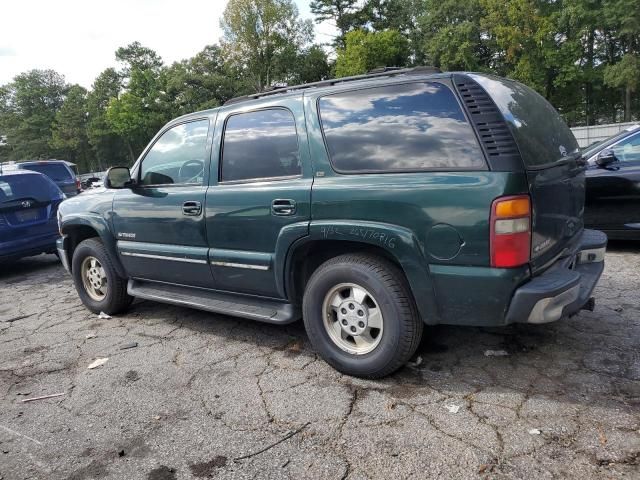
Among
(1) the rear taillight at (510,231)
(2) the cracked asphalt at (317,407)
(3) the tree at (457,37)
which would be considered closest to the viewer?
(2) the cracked asphalt at (317,407)

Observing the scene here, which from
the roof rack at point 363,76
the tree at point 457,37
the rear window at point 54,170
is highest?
the tree at point 457,37

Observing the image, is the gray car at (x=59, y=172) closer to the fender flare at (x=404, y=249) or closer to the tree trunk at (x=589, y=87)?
the fender flare at (x=404, y=249)

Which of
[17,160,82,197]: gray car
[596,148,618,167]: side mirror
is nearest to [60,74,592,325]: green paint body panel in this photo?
[596,148,618,167]: side mirror

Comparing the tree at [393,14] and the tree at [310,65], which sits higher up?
the tree at [393,14]

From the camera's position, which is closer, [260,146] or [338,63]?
[260,146]

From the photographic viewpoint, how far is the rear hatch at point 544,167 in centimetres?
256

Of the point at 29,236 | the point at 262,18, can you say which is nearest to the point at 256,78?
the point at 262,18

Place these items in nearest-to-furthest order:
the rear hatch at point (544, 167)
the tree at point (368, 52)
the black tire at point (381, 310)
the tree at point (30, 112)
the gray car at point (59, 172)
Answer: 1. the rear hatch at point (544, 167)
2. the black tire at point (381, 310)
3. the gray car at point (59, 172)
4. the tree at point (368, 52)
5. the tree at point (30, 112)

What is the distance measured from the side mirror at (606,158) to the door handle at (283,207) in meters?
4.22

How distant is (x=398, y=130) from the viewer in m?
2.78

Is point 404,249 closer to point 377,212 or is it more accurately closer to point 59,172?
point 377,212

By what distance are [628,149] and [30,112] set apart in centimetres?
7778

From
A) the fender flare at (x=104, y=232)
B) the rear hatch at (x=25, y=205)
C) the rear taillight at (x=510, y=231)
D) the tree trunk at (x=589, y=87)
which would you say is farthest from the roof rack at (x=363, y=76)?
the tree trunk at (x=589, y=87)

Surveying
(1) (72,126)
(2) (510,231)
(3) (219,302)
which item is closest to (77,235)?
(3) (219,302)
